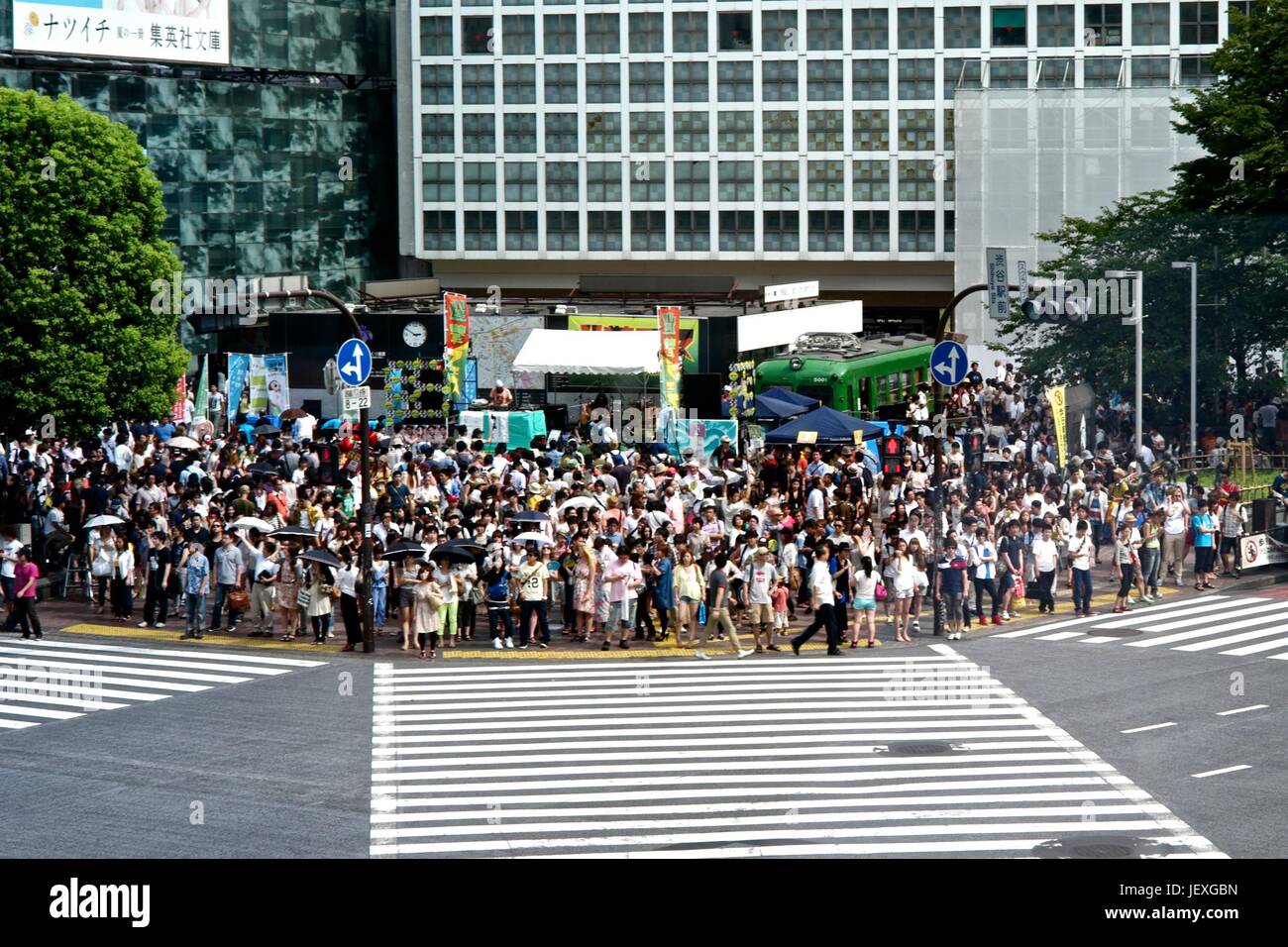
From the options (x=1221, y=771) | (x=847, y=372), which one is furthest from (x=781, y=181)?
(x=1221, y=771)

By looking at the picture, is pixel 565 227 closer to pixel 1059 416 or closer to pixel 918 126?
pixel 918 126

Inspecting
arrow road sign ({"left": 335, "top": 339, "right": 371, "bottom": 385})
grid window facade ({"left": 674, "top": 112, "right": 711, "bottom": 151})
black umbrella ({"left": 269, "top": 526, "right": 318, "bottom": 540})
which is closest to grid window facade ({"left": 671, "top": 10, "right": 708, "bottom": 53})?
grid window facade ({"left": 674, "top": 112, "right": 711, "bottom": 151})

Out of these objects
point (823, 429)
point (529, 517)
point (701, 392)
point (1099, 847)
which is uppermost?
point (701, 392)

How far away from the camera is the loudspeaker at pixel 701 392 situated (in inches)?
1937

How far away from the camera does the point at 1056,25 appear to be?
2815 inches

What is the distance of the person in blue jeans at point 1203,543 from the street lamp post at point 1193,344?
911 cm

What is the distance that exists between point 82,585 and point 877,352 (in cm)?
2442

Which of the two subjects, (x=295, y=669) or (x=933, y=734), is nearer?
(x=933, y=734)

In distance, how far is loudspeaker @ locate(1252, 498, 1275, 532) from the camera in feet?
104

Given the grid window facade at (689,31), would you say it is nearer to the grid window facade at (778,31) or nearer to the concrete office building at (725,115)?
the concrete office building at (725,115)

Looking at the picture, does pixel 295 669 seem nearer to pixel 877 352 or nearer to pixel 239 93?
pixel 877 352

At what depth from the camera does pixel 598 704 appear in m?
22.4

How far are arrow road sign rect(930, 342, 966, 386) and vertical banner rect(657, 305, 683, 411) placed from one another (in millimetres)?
15139

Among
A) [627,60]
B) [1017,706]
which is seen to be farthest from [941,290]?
[1017,706]
